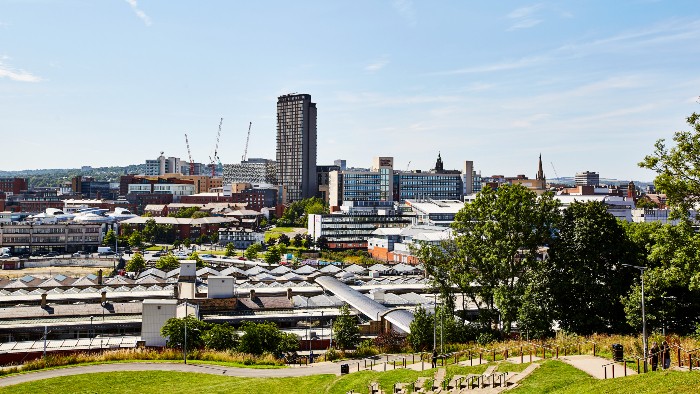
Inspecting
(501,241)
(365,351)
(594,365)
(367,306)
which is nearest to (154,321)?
(365,351)

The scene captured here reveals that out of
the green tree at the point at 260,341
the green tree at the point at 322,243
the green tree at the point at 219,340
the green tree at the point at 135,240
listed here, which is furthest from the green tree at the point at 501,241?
the green tree at the point at 135,240

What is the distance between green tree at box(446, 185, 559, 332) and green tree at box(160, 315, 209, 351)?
1963 cm

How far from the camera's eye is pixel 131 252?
14762 centimetres

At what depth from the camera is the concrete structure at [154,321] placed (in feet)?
173

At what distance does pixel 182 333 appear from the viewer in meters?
50.0

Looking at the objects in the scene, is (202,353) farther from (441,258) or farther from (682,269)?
(682,269)

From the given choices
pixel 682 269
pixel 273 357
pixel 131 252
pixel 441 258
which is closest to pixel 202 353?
pixel 273 357

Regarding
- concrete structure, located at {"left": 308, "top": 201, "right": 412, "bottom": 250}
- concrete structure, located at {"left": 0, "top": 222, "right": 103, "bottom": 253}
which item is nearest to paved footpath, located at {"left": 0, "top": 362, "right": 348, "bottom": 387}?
concrete structure, located at {"left": 308, "top": 201, "right": 412, "bottom": 250}

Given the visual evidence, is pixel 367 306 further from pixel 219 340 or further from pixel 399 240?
pixel 399 240

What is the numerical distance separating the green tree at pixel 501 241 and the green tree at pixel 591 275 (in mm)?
2129

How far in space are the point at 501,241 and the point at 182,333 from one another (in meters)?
25.2

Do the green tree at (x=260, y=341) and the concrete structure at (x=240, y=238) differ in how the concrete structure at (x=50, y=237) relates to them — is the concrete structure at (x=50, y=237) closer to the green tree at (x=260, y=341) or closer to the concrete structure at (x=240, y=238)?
the concrete structure at (x=240, y=238)

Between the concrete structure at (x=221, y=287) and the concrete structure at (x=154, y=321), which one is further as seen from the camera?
the concrete structure at (x=221, y=287)

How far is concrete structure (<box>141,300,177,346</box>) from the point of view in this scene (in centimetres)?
5259
